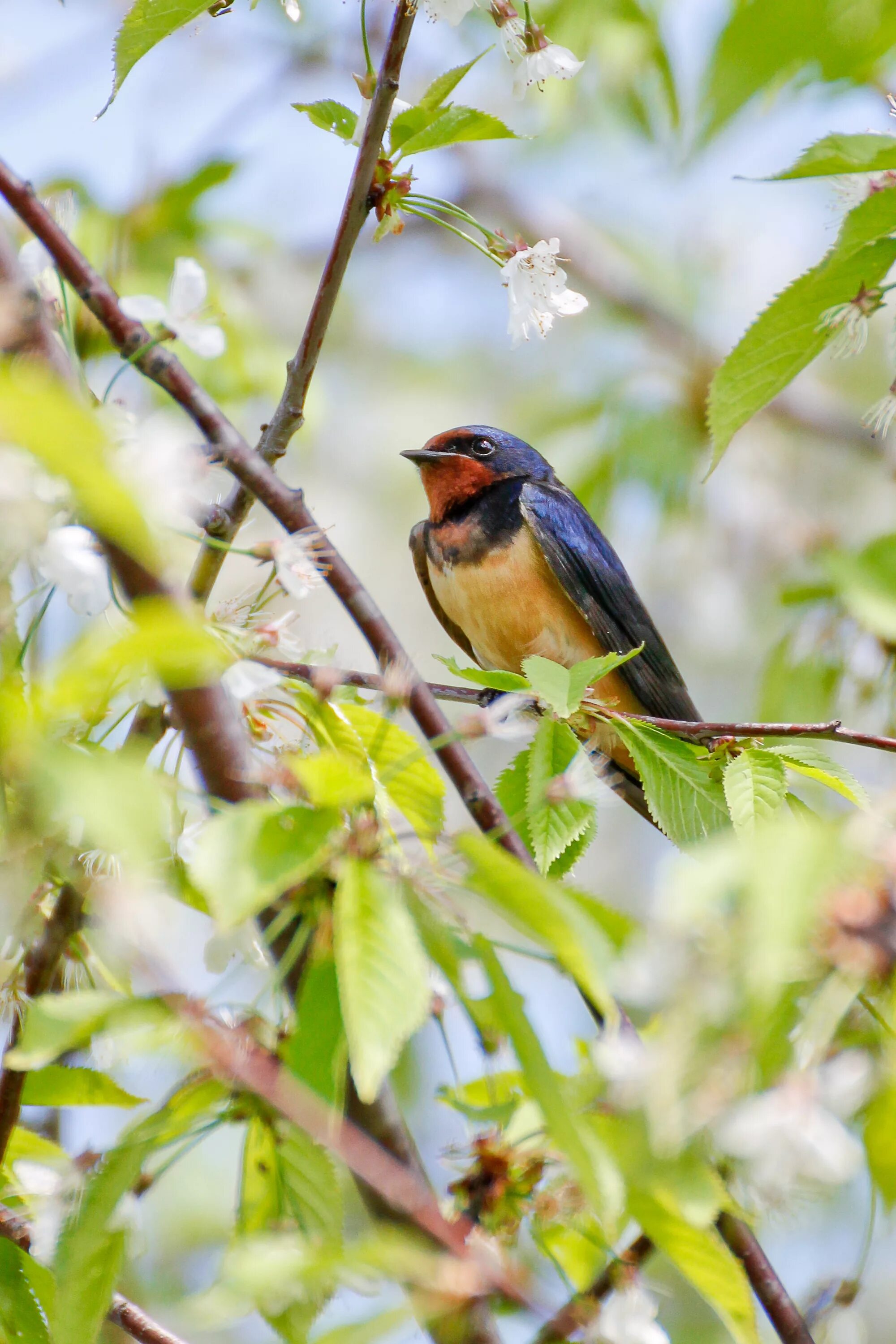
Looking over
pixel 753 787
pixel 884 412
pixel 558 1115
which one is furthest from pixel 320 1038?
pixel 884 412

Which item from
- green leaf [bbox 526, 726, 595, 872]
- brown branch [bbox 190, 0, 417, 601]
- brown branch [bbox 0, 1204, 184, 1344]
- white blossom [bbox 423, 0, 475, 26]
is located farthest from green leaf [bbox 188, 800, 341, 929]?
white blossom [bbox 423, 0, 475, 26]

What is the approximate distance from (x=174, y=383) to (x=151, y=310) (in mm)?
551

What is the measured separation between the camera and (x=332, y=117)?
89.0 inches

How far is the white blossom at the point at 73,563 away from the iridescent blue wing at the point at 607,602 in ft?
9.55

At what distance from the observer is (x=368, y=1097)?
4.09 feet

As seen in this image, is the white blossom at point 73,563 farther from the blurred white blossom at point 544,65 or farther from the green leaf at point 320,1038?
the blurred white blossom at point 544,65

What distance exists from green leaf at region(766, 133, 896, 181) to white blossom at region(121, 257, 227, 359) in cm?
100

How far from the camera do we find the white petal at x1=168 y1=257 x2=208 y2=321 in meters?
2.26

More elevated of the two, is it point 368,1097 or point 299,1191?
point 368,1097

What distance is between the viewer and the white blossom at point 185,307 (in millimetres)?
2252

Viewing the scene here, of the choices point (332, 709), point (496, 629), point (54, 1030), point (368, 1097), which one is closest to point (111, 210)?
point (496, 629)

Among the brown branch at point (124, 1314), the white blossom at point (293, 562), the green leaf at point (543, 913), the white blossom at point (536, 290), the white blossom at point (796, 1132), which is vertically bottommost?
the brown branch at point (124, 1314)

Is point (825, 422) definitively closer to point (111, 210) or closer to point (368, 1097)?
point (111, 210)

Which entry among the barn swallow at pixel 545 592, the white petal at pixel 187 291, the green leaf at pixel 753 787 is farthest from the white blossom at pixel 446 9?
the barn swallow at pixel 545 592
